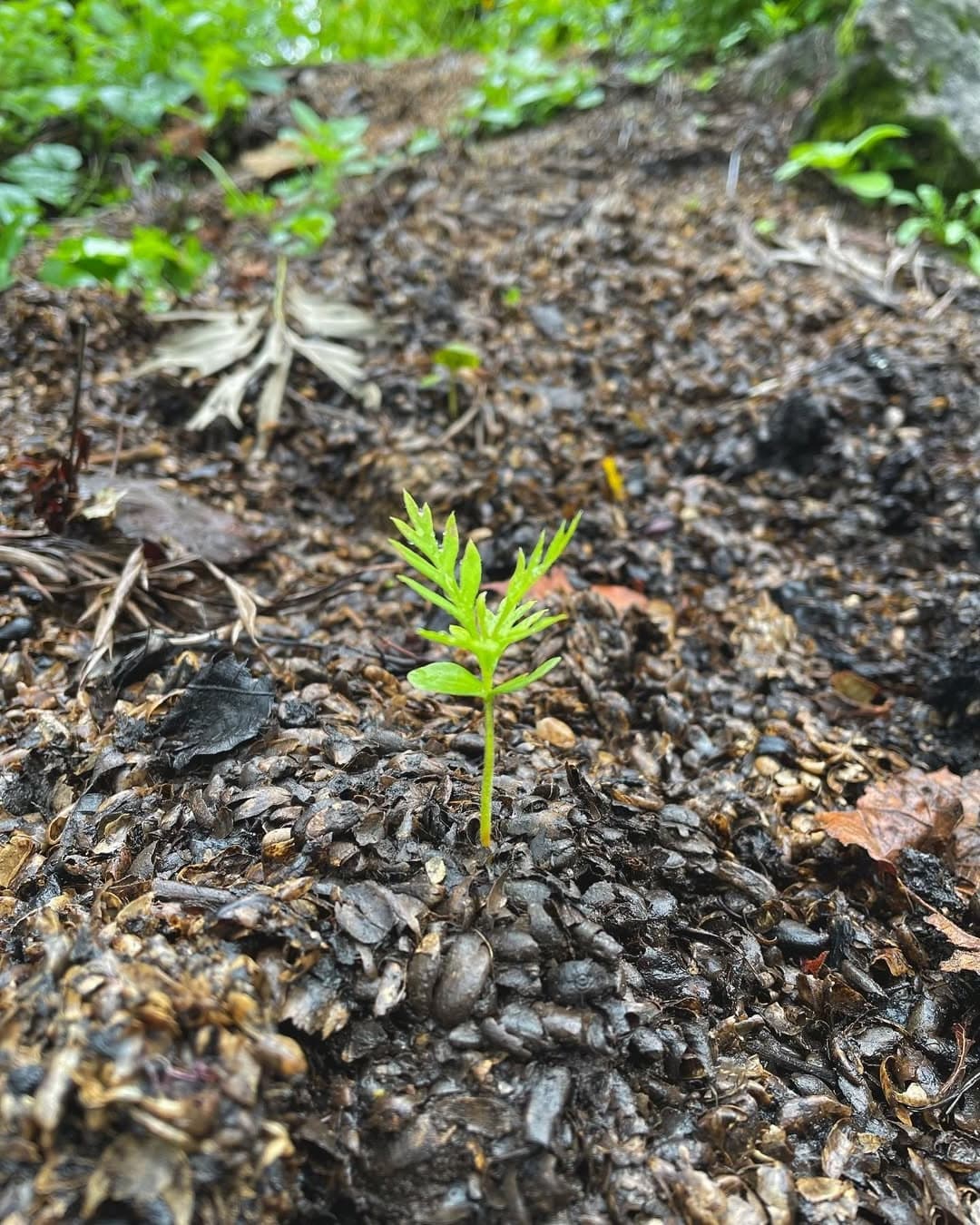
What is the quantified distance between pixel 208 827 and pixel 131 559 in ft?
3.04

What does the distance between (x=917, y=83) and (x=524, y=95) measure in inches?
79.4

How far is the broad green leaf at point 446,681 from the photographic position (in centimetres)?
123

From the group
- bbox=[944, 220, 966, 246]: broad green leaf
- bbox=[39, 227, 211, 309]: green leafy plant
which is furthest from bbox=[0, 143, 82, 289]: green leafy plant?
bbox=[944, 220, 966, 246]: broad green leaf

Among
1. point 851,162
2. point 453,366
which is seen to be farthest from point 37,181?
point 851,162

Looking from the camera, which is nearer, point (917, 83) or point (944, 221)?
point (944, 221)

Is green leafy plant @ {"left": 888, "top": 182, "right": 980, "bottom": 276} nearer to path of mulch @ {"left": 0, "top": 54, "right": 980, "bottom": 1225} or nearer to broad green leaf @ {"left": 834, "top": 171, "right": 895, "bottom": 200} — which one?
broad green leaf @ {"left": 834, "top": 171, "right": 895, "bottom": 200}

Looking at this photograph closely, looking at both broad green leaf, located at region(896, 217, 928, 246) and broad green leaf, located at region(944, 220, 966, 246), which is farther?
broad green leaf, located at region(896, 217, 928, 246)

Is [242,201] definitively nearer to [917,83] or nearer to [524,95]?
[524,95]

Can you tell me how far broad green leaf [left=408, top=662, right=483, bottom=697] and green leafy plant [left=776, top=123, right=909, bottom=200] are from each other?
359 centimetres

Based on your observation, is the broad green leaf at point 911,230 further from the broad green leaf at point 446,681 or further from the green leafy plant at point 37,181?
the green leafy plant at point 37,181

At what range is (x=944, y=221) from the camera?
12.0 ft

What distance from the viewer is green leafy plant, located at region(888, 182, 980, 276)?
3551 mm

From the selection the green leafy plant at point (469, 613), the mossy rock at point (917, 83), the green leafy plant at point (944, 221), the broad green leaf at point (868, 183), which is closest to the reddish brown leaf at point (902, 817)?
the green leafy plant at point (469, 613)

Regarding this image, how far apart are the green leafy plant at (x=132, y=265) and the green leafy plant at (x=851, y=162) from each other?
2774 millimetres
